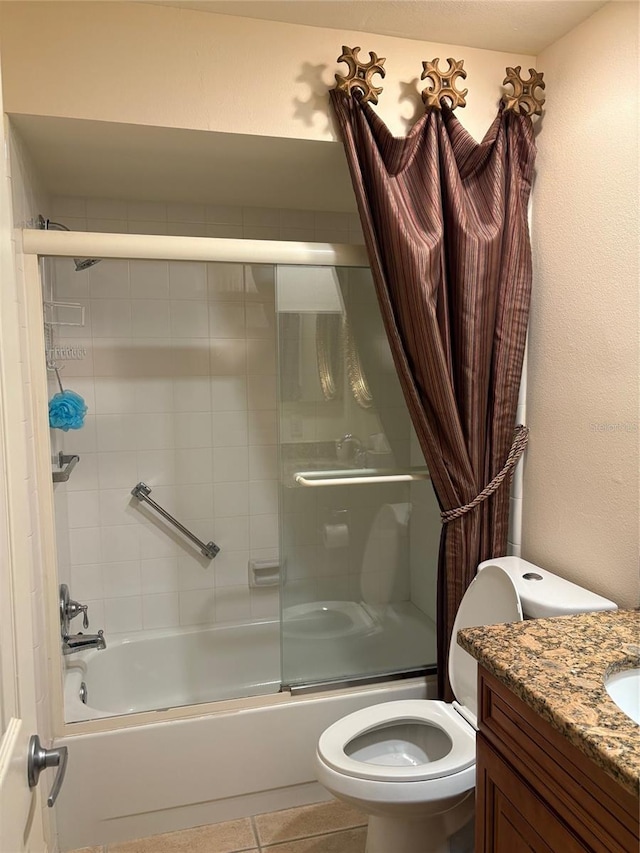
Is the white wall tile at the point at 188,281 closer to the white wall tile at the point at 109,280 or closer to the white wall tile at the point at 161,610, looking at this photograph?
the white wall tile at the point at 109,280

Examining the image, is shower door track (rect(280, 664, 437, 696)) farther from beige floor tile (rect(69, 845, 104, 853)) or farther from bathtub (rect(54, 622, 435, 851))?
beige floor tile (rect(69, 845, 104, 853))

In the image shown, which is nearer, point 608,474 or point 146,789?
point 608,474

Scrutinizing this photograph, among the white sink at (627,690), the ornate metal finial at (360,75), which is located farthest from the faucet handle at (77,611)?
the ornate metal finial at (360,75)

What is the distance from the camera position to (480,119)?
6.56 ft

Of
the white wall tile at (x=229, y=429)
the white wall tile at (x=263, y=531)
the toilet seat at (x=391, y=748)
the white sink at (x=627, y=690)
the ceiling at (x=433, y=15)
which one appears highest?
the ceiling at (x=433, y=15)

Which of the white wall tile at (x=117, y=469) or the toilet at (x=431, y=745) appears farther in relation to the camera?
the white wall tile at (x=117, y=469)

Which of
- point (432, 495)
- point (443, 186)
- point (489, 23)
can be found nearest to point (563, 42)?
point (489, 23)

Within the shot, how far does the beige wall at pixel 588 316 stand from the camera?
166 centimetres

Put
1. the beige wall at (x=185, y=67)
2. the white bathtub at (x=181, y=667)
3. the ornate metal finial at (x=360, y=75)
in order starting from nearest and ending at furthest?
the beige wall at (x=185, y=67)
the ornate metal finial at (x=360, y=75)
the white bathtub at (x=181, y=667)

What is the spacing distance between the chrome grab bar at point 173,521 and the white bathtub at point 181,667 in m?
0.37

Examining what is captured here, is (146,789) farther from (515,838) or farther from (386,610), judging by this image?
(515,838)

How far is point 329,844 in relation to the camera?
195 centimetres

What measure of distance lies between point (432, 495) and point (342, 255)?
3.02 ft

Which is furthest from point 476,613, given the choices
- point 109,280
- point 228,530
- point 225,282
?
point 109,280
